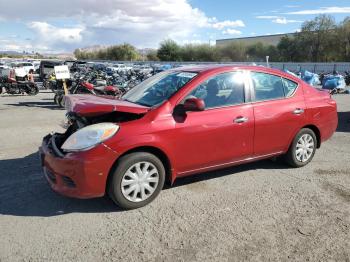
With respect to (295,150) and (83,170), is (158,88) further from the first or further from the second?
(295,150)

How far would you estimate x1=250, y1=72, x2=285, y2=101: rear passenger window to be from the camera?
518 centimetres

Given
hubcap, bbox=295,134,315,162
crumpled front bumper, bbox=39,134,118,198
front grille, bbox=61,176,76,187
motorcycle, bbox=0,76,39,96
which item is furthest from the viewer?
motorcycle, bbox=0,76,39,96

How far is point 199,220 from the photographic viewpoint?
407 cm

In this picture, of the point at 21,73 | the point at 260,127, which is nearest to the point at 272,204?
the point at 260,127

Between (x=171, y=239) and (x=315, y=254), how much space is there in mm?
1330

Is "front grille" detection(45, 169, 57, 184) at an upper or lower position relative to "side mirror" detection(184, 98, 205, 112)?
lower

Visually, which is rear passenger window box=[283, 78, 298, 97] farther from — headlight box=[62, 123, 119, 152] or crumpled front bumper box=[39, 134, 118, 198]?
crumpled front bumper box=[39, 134, 118, 198]

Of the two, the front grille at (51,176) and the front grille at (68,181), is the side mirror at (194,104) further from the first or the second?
the front grille at (51,176)

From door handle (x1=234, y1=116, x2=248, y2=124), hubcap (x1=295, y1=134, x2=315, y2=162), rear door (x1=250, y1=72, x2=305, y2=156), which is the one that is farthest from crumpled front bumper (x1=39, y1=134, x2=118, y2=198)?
hubcap (x1=295, y1=134, x2=315, y2=162)

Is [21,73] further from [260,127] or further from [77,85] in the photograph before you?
[260,127]

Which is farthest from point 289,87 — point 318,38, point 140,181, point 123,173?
point 318,38

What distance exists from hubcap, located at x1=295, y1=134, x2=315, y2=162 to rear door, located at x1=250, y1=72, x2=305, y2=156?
0.84 ft

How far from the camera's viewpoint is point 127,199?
423cm

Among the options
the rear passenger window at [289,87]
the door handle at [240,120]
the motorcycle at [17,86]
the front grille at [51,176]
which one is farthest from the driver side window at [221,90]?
the motorcycle at [17,86]
